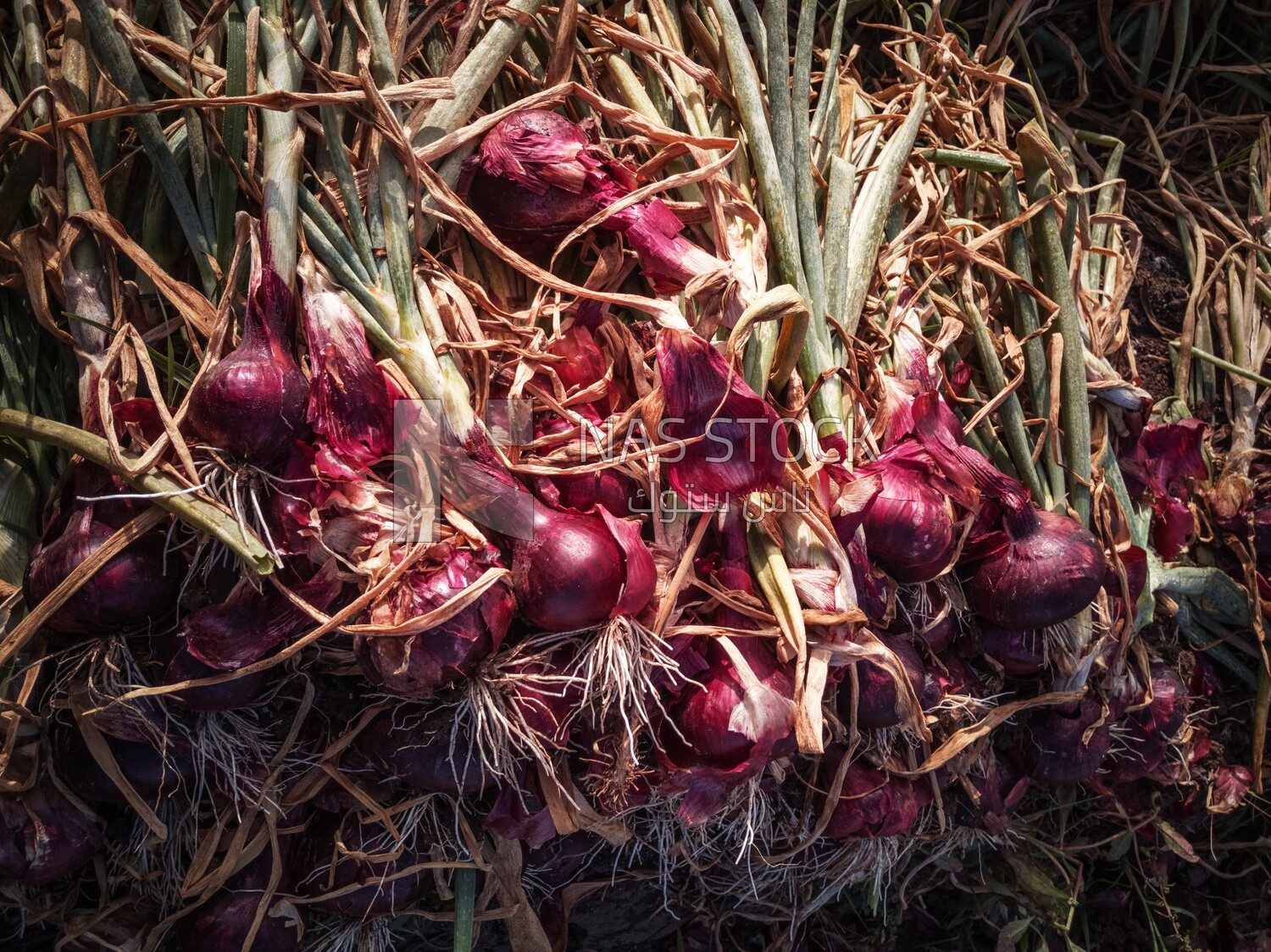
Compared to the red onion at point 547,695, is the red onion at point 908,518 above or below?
above

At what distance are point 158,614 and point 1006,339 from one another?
3.66ft

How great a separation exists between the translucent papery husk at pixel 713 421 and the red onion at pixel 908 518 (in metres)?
0.15

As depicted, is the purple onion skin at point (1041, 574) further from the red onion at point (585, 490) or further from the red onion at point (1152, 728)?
the red onion at point (585, 490)

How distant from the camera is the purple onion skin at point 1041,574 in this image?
1018 millimetres

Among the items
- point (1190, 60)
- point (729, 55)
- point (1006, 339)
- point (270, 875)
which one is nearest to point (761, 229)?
point (729, 55)

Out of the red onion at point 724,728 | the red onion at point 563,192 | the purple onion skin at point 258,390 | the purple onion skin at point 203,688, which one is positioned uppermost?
the red onion at point 563,192

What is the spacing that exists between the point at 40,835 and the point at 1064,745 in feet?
4.21

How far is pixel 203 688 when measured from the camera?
2.77ft

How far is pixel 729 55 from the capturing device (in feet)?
3.45

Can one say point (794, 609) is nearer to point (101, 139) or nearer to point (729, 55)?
point (729, 55)

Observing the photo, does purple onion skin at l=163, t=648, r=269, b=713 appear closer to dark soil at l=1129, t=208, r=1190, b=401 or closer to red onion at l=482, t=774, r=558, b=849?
red onion at l=482, t=774, r=558, b=849

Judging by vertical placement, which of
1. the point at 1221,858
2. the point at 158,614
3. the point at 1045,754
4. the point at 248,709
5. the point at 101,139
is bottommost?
the point at 1221,858

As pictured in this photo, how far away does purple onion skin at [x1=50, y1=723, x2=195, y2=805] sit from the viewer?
3.00ft

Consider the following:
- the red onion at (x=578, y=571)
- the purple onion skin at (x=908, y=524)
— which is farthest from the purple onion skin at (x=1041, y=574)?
the red onion at (x=578, y=571)
